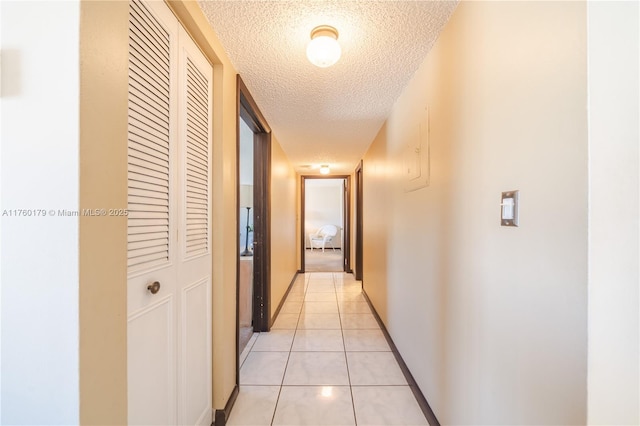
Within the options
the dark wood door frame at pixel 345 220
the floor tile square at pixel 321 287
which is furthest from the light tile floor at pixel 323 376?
the dark wood door frame at pixel 345 220

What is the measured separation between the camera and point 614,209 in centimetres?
46

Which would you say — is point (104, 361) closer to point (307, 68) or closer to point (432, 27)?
point (307, 68)

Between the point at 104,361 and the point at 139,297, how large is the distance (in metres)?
0.29

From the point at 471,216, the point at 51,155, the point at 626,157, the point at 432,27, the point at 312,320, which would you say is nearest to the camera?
the point at 626,157

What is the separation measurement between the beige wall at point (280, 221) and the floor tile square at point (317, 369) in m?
0.83

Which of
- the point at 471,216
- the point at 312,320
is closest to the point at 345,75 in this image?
the point at 471,216

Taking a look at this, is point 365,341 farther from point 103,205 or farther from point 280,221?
point 103,205

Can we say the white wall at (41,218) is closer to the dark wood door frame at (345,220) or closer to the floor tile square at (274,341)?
the floor tile square at (274,341)

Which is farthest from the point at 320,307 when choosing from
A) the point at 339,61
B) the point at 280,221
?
the point at 339,61

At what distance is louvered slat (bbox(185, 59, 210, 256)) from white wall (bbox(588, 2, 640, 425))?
1.38m

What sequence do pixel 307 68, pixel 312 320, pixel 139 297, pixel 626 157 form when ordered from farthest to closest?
pixel 312 320
pixel 307 68
pixel 139 297
pixel 626 157

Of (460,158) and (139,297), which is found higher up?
(460,158)

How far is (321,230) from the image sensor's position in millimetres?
9516

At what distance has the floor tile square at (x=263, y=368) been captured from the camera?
1.95 m
